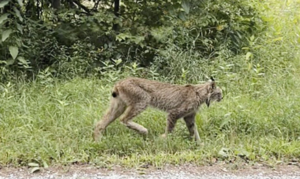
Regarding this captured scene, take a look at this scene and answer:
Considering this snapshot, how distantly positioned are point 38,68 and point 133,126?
349 centimetres

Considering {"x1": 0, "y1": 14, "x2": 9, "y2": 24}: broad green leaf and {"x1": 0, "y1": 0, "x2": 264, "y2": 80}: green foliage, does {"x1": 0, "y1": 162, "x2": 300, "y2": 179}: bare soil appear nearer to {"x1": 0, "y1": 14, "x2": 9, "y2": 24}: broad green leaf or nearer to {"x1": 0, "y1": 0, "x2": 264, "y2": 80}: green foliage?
{"x1": 0, "y1": 14, "x2": 9, "y2": 24}: broad green leaf

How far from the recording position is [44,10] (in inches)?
426

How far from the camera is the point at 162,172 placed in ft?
21.1

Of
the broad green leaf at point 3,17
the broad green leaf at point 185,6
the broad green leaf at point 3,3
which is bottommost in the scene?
the broad green leaf at point 3,17

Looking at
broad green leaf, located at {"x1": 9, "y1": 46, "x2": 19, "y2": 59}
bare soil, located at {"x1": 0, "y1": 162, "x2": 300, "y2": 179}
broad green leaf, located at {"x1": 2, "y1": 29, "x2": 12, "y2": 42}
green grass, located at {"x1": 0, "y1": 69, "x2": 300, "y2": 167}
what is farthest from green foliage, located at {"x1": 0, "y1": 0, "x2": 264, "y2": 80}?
bare soil, located at {"x1": 0, "y1": 162, "x2": 300, "y2": 179}

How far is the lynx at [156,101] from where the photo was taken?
25.4 ft

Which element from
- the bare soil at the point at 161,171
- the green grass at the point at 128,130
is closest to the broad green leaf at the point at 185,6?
the green grass at the point at 128,130

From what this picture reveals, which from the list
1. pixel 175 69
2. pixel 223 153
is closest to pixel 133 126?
pixel 223 153

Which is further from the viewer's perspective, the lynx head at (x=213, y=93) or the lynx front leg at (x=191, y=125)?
the lynx head at (x=213, y=93)

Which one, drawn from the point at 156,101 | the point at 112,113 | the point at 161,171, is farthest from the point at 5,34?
the point at 161,171

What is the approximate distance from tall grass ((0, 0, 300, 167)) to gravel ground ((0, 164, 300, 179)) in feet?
0.57

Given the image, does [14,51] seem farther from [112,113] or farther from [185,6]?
[185,6]

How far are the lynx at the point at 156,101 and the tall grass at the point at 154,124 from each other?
20 centimetres

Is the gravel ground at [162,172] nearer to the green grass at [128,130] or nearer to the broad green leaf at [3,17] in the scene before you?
the green grass at [128,130]
